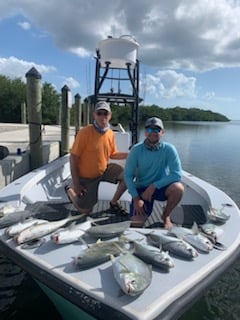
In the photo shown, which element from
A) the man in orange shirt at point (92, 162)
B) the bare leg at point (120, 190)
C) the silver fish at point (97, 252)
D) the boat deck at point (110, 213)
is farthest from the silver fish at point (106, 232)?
the bare leg at point (120, 190)

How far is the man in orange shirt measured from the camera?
11.6 ft

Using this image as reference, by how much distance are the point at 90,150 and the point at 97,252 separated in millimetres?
1826

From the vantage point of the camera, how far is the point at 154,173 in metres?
3.10

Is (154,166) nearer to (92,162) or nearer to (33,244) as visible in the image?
(92,162)

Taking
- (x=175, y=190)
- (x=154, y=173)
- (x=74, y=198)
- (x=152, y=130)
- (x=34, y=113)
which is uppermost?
(x=34, y=113)

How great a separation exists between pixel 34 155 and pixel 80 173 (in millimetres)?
1881

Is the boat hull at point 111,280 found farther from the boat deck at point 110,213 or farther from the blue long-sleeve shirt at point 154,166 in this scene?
the blue long-sleeve shirt at point 154,166

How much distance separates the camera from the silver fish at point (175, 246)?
1973mm

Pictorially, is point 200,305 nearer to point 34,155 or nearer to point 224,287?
point 224,287

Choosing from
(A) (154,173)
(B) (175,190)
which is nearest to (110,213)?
(A) (154,173)

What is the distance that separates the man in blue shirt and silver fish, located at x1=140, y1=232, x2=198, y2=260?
0.78m

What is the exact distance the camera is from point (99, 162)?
12.1 ft

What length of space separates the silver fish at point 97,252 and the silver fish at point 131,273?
71mm

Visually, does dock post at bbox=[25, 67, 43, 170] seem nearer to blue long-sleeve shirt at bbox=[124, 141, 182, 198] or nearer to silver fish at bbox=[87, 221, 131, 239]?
blue long-sleeve shirt at bbox=[124, 141, 182, 198]
